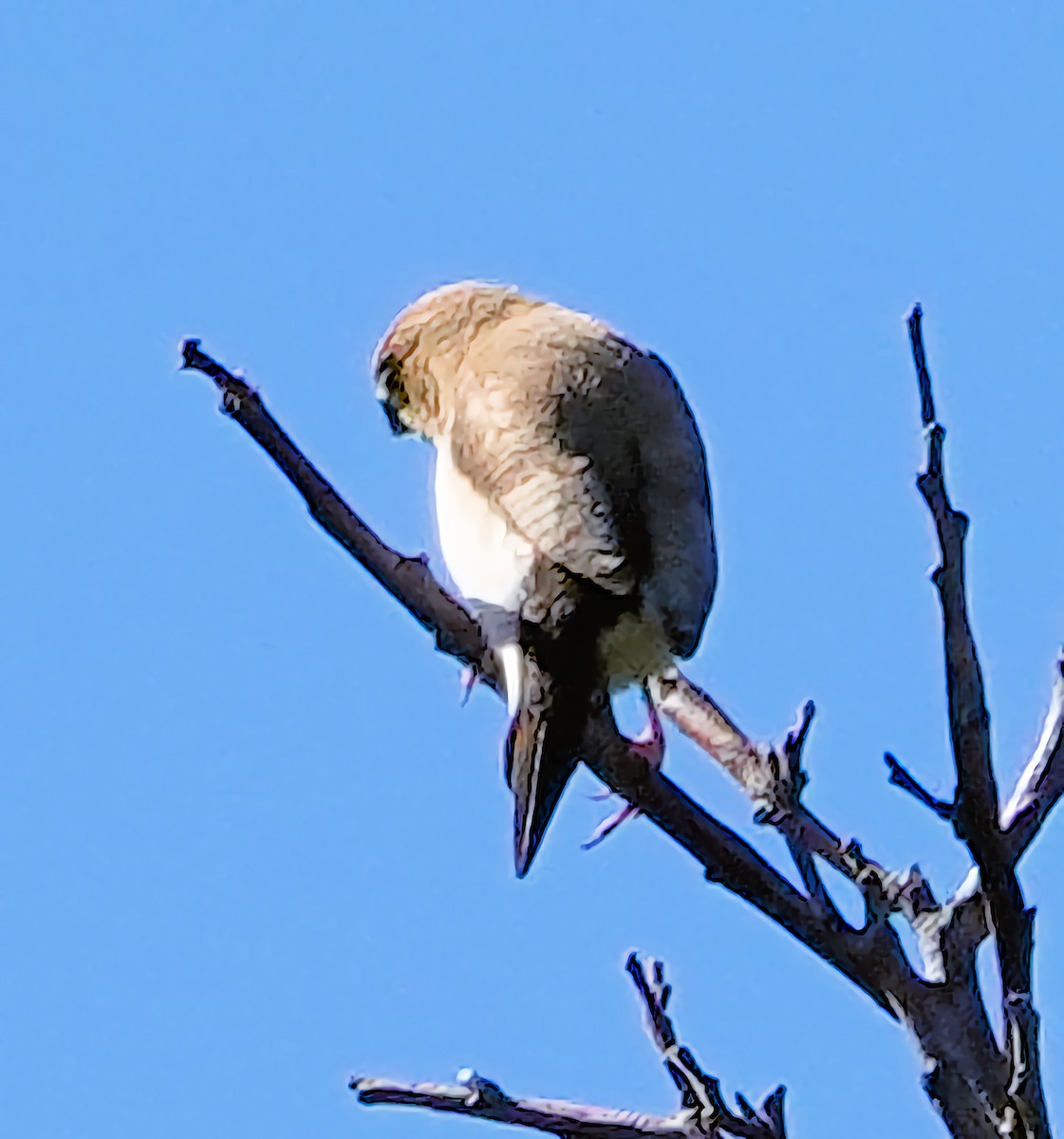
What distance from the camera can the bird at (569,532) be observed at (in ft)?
11.4

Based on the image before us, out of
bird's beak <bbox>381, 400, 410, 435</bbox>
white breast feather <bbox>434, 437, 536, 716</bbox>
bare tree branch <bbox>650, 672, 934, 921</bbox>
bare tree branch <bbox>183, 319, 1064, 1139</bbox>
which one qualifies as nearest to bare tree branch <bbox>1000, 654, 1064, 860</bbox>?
bare tree branch <bbox>183, 319, 1064, 1139</bbox>

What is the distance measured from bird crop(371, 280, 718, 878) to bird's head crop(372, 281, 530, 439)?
0.28 metres

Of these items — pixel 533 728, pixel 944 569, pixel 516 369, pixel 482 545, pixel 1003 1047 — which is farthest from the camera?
pixel 516 369

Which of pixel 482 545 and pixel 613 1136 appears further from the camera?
pixel 482 545

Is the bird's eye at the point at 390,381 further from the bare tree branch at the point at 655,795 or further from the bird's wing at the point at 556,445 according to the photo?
the bare tree branch at the point at 655,795

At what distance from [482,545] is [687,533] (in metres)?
0.41

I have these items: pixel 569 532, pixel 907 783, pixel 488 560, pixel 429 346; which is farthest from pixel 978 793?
pixel 429 346

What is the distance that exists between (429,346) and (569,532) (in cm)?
130

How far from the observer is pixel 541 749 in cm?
344

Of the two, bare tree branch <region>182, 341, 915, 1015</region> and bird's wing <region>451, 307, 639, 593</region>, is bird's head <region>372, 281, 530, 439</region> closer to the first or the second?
bird's wing <region>451, 307, 639, 593</region>

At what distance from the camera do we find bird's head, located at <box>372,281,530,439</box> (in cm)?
451

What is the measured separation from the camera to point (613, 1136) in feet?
9.43

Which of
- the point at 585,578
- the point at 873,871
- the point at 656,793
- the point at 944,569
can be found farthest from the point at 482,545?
the point at 944,569

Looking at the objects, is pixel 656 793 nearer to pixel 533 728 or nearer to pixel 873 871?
pixel 873 871
